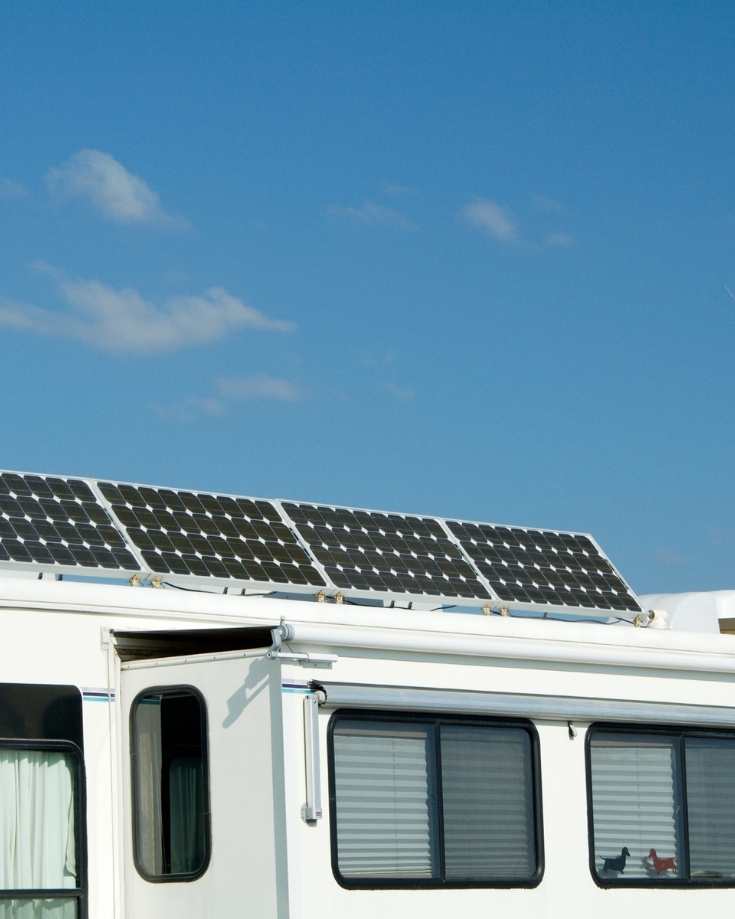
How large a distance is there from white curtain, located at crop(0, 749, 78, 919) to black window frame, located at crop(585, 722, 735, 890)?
249 centimetres

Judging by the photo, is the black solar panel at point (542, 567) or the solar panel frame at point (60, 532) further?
the black solar panel at point (542, 567)

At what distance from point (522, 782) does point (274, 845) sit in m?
1.47

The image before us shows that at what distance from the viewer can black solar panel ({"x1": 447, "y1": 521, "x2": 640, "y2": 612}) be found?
9305 mm

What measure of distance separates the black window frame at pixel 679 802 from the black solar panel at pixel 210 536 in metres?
1.63

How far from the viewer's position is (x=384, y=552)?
356 inches

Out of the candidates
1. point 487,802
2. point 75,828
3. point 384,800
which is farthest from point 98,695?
point 487,802

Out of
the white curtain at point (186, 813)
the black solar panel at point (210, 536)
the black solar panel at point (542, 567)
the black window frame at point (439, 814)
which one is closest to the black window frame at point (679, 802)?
the black window frame at point (439, 814)

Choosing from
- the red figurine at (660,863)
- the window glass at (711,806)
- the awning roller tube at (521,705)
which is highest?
the awning roller tube at (521,705)

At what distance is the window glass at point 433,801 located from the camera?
6777mm

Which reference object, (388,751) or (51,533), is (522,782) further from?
(51,533)

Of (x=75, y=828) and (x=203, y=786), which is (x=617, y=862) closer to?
(x=203, y=786)

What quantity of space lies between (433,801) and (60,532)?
2.19m

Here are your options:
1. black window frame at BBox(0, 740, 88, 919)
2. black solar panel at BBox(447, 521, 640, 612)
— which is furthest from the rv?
black solar panel at BBox(447, 521, 640, 612)

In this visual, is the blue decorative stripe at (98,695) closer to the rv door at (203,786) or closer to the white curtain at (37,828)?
the rv door at (203,786)
